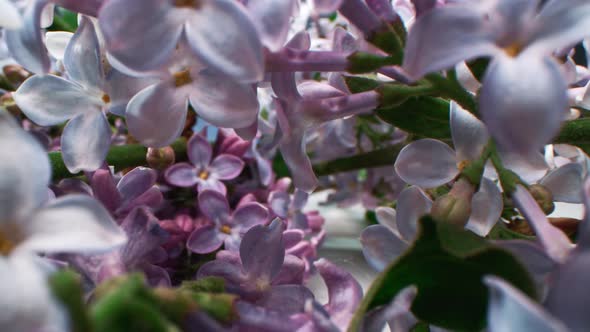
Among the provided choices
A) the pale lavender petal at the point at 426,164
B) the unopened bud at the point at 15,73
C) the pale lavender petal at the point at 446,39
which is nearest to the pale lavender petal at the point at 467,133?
the pale lavender petal at the point at 426,164

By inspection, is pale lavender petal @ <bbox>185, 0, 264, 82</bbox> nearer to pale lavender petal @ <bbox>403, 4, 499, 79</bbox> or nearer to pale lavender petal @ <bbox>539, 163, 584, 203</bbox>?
pale lavender petal @ <bbox>403, 4, 499, 79</bbox>

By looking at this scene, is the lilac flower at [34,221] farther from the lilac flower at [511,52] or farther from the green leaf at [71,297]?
the lilac flower at [511,52]

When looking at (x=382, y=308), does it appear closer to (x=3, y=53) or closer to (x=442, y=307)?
(x=442, y=307)

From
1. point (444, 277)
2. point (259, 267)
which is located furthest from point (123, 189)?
point (444, 277)

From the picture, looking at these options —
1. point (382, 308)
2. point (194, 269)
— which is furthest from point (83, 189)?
point (382, 308)

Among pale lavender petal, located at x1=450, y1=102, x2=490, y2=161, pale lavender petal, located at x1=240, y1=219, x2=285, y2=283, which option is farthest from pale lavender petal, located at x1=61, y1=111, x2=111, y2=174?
pale lavender petal, located at x1=450, y1=102, x2=490, y2=161

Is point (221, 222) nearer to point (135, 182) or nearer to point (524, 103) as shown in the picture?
point (135, 182)
